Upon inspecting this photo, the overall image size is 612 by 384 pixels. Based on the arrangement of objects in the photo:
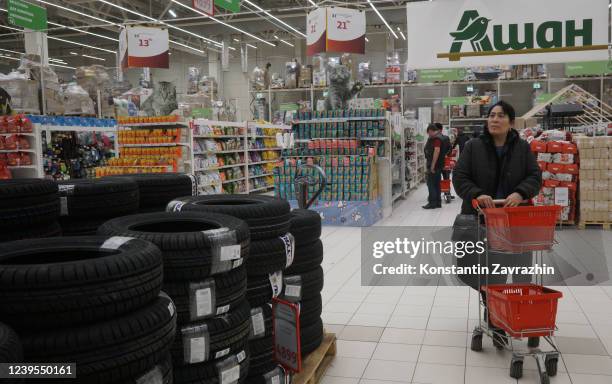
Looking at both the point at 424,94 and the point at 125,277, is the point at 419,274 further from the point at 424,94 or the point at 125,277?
the point at 424,94

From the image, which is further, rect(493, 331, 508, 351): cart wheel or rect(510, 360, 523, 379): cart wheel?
rect(493, 331, 508, 351): cart wheel

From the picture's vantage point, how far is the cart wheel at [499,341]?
11.1ft

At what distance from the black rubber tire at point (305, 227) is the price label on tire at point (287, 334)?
0.43 metres

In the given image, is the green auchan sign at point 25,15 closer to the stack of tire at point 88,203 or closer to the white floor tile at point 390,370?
the stack of tire at point 88,203

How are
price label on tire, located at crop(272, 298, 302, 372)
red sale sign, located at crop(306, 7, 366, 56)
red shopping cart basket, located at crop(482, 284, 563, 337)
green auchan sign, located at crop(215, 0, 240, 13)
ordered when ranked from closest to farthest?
1. price label on tire, located at crop(272, 298, 302, 372)
2. red shopping cart basket, located at crop(482, 284, 563, 337)
3. green auchan sign, located at crop(215, 0, 240, 13)
4. red sale sign, located at crop(306, 7, 366, 56)

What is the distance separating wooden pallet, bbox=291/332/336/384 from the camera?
2.98 m

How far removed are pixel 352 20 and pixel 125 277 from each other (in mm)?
9281

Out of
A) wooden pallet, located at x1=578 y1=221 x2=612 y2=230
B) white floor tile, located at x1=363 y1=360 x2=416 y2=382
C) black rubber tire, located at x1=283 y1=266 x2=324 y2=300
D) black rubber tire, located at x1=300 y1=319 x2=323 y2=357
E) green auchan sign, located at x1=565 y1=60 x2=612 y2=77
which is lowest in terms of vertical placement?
white floor tile, located at x1=363 y1=360 x2=416 y2=382

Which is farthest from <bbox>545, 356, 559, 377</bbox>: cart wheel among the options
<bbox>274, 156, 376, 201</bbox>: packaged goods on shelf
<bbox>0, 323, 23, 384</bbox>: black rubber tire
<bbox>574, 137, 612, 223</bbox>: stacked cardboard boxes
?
<bbox>274, 156, 376, 201</bbox>: packaged goods on shelf

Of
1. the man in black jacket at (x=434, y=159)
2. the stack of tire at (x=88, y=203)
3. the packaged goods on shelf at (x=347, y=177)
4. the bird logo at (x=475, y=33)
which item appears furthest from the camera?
the man in black jacket at (x=434, y=159)

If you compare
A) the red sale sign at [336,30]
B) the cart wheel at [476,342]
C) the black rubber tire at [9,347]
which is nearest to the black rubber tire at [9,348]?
the black rubber tire at [9,347]

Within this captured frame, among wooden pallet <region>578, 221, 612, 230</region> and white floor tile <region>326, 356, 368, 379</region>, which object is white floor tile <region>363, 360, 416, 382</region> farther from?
wooden pallet <region>578, 221, 612, 230</region>

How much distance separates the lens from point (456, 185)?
371 cm

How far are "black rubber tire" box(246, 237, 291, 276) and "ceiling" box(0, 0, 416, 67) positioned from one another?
13231 millimetres
